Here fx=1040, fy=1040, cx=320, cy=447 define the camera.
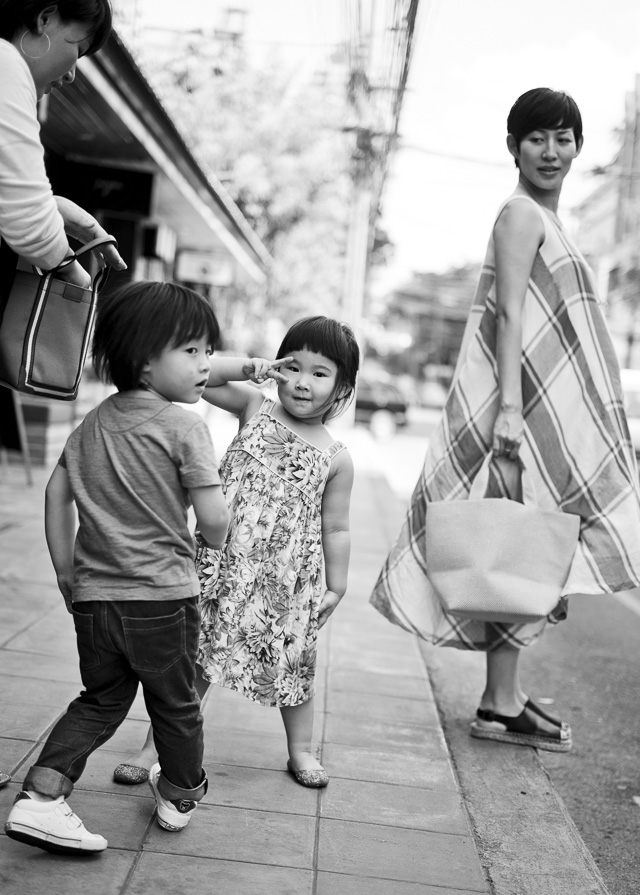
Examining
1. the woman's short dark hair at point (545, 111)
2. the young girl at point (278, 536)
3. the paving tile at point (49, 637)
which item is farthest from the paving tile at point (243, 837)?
the woman's short dark hair at point (545, 111)

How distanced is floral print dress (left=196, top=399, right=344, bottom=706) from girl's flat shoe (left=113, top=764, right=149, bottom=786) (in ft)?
0.97

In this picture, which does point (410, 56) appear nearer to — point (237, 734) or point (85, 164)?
point (85, 164)

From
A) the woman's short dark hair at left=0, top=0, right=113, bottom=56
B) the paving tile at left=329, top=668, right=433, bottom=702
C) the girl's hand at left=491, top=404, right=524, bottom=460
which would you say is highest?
the woman's short dark hair at left=0, top=0, right=113, bottom=56

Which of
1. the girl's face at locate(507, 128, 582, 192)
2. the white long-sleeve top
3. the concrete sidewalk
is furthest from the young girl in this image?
the girl's face at locate(507, 128, 582, 192)

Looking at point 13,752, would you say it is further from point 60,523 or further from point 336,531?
point 336,531

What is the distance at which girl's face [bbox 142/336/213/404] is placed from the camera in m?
2.21

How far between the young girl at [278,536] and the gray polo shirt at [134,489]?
53 cm

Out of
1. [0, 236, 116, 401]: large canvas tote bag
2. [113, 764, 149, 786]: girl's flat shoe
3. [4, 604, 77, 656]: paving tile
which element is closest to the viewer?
[0, 236, 116, 401]: large canvas tote bag

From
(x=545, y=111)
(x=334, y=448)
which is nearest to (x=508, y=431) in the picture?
(x=334, y=448)

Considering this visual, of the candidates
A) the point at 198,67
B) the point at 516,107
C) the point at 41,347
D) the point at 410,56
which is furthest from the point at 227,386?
the point at 198,67

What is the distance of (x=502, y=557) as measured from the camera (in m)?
3.14

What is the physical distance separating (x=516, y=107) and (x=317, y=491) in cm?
151

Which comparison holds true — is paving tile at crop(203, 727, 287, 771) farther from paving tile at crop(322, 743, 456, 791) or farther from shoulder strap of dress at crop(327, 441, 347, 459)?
shoulder strap of dress at crop(327, 441, 347, 459)

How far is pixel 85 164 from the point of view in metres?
9.56
